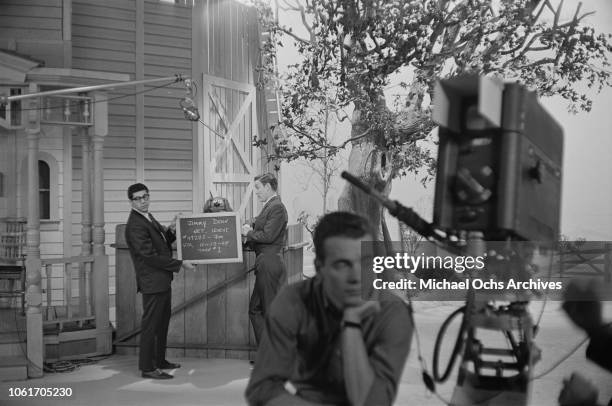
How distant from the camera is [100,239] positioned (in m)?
3.31

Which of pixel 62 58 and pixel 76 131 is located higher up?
pixel 62 58

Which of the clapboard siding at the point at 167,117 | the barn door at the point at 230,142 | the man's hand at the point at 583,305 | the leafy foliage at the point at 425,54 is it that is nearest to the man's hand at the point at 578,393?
the man's hand at the point at 583,305

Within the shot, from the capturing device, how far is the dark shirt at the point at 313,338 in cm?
129

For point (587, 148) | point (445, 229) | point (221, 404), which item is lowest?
point (221, 404)

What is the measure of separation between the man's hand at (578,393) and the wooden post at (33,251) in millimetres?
1915

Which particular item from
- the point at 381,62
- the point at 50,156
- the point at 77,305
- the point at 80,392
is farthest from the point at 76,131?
the point at 381,62

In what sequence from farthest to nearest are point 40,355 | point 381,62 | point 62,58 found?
point 62,58 < point 40,355 < point 381,62

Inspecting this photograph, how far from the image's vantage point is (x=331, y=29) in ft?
7.15

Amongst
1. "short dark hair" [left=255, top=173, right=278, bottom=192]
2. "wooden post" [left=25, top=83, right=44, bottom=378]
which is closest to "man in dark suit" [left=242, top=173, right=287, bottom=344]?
"short dark hair" [left=255, top=173, right=278, bottom=192]

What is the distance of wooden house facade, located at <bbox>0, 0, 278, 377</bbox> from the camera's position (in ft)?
9.45

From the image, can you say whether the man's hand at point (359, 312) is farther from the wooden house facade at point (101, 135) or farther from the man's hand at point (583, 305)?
the wooden house facade at point (101, 135)

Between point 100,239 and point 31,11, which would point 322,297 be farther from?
point 31,11

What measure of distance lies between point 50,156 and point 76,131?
0.54 feet

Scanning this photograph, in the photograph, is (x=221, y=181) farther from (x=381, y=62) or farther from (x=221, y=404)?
Answer: (x=381, y=62)
